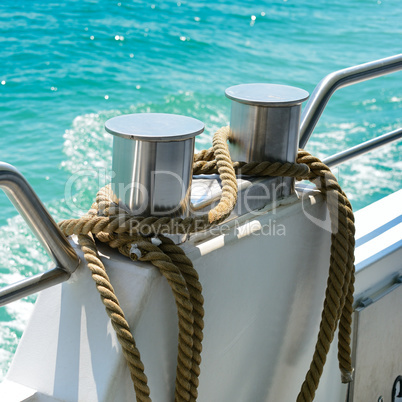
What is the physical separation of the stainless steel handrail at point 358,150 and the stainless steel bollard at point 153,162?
501 millimetres

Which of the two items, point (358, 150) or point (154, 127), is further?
point (358, 150)

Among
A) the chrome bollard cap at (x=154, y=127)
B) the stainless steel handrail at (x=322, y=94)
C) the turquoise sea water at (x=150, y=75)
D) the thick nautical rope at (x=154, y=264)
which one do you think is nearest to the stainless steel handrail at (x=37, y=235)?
the thick nautical rope at (x=154, y=264)

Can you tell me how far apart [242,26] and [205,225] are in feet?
30.7

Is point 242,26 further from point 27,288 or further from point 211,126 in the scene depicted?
point 27,288

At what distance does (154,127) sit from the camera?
865 mm

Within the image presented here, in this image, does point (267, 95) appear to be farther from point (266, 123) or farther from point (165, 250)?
point (165, 250)

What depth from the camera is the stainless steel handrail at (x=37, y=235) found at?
77 centimetres

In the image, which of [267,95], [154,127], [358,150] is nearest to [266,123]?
[267,95]

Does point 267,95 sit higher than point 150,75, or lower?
higher

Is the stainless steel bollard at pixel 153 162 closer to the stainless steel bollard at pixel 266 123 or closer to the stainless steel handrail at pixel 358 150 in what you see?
the stainless steel bollard at pixel 266 123

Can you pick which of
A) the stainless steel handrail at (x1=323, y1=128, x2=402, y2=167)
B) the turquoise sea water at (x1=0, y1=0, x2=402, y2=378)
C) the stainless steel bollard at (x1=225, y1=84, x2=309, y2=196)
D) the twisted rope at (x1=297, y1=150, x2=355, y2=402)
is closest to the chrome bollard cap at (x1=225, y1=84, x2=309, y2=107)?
the stainless steel bollard at (x1=225, y1=84, x2=309, y2=196)

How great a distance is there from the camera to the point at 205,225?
91 centimetres

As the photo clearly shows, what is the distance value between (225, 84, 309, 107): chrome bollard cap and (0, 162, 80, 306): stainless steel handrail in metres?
0.41

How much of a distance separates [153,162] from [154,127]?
0.18ft
